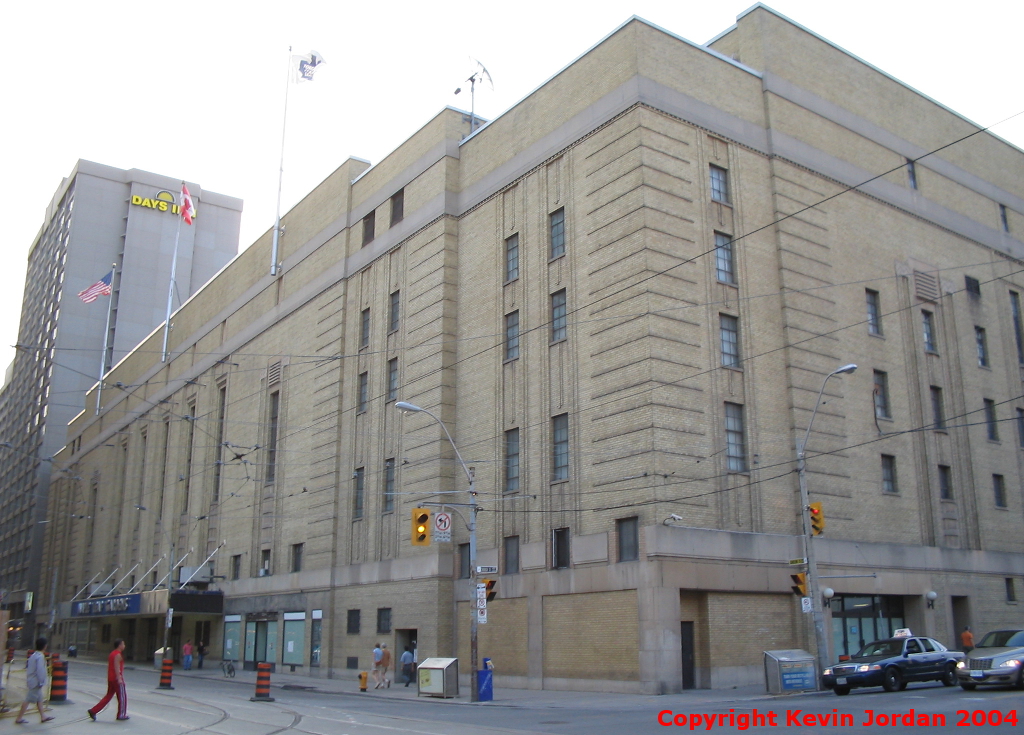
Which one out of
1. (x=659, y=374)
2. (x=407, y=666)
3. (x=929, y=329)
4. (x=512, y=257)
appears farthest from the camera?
(x=929, y=329)

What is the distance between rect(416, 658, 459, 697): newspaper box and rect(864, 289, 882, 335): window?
22.3 metres

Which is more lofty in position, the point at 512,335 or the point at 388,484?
the point at 512,335

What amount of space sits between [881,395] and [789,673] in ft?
53.2

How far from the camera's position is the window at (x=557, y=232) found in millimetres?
36469

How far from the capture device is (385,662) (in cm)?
3956

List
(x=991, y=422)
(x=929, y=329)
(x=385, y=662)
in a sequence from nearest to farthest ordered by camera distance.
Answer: (x=385, y=662)
(x=929, y=329)
(x=991, y=422)

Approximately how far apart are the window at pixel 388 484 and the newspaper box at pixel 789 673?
2036 centimetres

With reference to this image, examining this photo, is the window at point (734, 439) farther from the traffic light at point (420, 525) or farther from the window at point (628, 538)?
the traffic light at point (420, 525)

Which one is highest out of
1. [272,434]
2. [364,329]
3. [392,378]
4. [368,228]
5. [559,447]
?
[368,228]

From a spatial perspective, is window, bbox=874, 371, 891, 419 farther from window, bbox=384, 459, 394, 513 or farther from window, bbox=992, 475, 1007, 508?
window, bbox=384, 459, 394, 513

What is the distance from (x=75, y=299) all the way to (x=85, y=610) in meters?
54.7

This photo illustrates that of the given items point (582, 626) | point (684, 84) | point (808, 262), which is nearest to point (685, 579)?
point (582, 626)

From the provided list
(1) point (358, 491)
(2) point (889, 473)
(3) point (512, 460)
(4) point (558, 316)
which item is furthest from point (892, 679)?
(1) point (358, 491)
